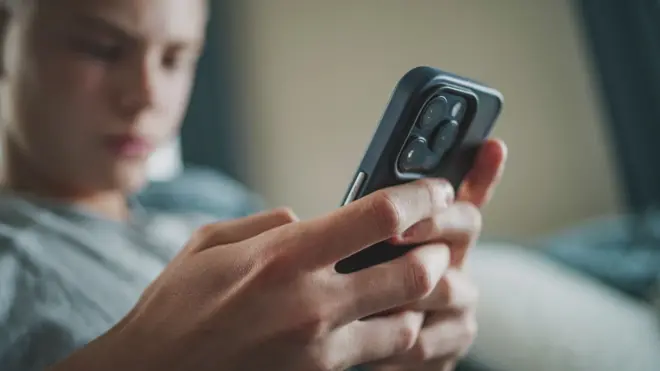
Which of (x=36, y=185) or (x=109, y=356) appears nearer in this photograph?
(x=109, y=356)

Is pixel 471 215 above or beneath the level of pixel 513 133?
above

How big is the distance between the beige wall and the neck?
0.76 metres

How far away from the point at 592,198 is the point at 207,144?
0.99m

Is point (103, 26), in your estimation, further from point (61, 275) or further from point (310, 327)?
point (310, 327)

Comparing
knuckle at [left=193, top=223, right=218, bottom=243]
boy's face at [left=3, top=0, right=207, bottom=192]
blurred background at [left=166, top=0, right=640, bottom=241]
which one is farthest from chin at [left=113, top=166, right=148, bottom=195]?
blurred background at [left=166, top=0, right=640, bottom=241]

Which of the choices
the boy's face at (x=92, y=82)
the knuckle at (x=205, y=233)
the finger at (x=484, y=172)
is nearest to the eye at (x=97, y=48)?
the boy's face at (x=92, y=82)

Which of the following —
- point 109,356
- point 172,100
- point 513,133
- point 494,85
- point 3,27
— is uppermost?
point 3,27

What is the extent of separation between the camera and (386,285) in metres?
0.37

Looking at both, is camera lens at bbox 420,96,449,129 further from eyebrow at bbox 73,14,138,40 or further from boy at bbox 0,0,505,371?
eyebrow at bbox 73,14,138,40

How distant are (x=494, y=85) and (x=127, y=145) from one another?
39.6 inches

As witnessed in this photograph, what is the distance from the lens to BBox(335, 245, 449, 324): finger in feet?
1.18

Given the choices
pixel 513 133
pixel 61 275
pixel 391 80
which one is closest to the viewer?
pixel 61 275

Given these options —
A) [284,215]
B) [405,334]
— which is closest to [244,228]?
[284,215]

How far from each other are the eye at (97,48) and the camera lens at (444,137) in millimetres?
358
